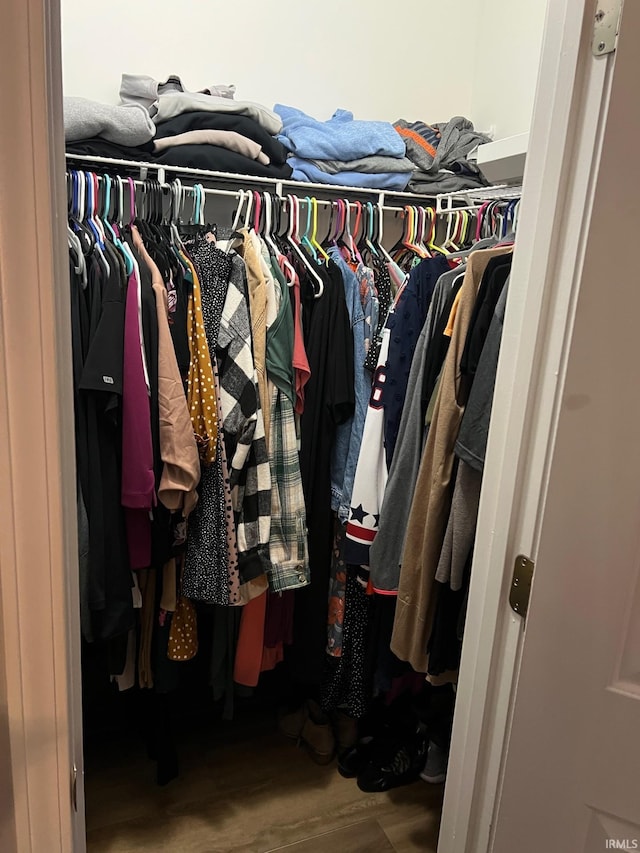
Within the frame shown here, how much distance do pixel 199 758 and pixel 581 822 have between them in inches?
60.4

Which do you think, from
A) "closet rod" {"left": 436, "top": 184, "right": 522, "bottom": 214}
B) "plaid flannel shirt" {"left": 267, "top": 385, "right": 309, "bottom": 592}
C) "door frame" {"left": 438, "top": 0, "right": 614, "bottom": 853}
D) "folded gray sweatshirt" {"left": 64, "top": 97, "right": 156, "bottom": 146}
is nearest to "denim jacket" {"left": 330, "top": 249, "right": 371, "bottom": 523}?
"plaid flannel shirt" {"left": 267, "top": 385, "right": 309, "bottom": 592}

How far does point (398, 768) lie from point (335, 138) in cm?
196

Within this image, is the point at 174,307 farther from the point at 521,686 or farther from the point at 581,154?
the point at 521,686

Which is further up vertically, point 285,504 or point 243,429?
point 243,429

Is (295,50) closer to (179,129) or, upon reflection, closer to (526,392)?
(179,129)

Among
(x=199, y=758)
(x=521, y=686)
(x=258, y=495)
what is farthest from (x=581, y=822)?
(x=199, y=758)

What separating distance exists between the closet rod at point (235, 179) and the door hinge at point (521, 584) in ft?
4.45

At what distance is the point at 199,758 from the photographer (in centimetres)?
208

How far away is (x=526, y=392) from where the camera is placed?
0.90 meters

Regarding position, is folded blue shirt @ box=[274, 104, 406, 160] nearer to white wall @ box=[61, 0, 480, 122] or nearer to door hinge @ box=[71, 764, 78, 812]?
white wall @ box=[61, 0, 480, 122]

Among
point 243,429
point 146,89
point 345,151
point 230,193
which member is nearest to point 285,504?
point 243,429

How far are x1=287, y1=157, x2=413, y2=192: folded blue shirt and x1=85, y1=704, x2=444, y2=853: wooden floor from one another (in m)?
1.83

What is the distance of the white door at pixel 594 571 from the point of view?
72 cm

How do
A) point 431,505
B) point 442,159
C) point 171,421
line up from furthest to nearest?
point 442,159
point 171,421
point 431,505
